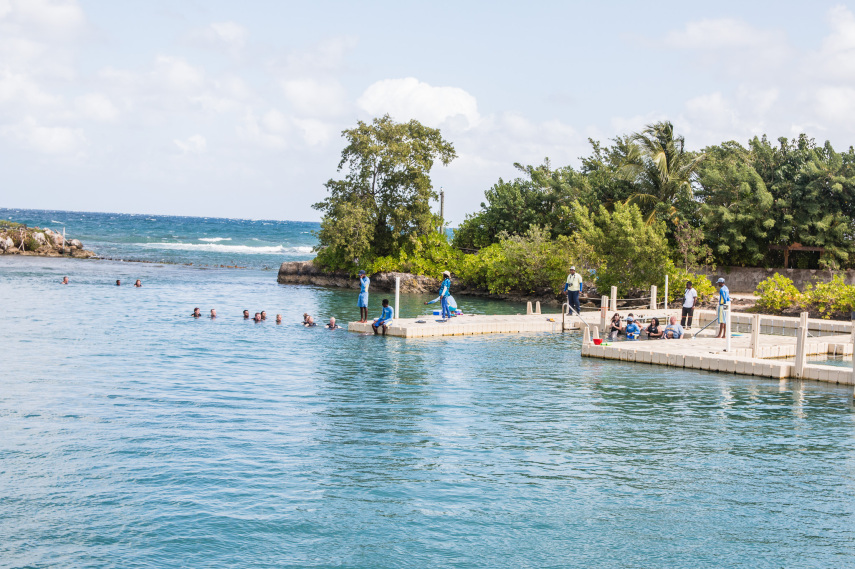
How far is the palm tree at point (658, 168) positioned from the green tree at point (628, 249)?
8.85 feet

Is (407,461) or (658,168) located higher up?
(658,168)

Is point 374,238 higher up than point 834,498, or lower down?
higher up

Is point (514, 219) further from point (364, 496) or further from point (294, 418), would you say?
point (364, 496)

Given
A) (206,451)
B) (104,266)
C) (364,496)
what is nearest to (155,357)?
(206,451)

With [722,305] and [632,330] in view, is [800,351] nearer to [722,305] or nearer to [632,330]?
[722,305]

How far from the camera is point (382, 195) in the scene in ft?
171

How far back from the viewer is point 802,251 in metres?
40.4

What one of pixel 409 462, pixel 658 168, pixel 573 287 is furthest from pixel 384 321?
pixel 658 168

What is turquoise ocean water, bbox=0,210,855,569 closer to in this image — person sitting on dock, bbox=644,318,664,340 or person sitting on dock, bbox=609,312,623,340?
person sitting on dock, bbox=609,312,623,340

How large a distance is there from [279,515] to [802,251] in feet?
120

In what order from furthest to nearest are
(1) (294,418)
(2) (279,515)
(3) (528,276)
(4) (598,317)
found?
1. (3) (528,276)
2. (4) (598,317)
3. (1) (294,418)
4. (2) (279,515)

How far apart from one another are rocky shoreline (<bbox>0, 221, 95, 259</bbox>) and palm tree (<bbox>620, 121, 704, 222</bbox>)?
5312 centimetres

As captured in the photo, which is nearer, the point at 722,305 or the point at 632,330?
the point at 722,305

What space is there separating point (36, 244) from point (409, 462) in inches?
2874
